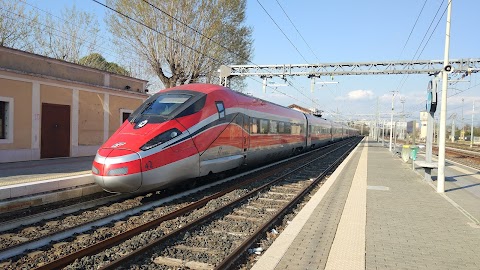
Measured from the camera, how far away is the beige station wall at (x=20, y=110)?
42.1 feet

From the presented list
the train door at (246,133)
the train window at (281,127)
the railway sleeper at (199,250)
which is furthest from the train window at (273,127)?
the railway sleeper at (199,250)

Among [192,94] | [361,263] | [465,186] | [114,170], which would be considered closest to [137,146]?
[114,170]

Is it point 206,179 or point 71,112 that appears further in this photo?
point 71,112

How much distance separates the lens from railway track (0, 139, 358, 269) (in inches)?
204

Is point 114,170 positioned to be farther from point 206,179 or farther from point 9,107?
point 9,107

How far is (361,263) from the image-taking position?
15.9 feet

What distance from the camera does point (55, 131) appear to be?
1500 cm

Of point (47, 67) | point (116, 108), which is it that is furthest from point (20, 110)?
point (116, 108)

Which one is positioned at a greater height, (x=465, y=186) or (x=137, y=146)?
(x=137, y=146)

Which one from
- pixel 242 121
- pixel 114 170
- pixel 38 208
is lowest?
pixel 38 208

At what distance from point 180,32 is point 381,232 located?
21377 mm

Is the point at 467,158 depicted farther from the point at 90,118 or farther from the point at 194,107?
the point at 90,118

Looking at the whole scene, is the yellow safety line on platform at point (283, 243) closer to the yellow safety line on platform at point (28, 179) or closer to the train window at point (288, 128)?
the yellow safety line on platform at point (28, 179)

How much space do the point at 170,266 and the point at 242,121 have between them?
822cm
